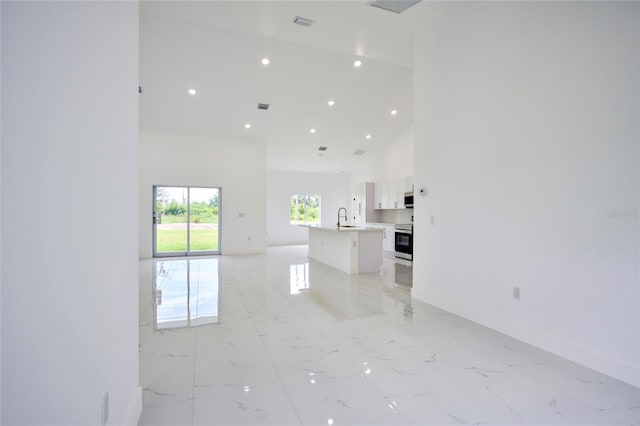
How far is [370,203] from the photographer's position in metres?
10.1

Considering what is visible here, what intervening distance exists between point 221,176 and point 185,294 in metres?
4.62

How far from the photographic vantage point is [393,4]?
349cm

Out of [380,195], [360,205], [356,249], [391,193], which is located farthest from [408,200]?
[356,249]

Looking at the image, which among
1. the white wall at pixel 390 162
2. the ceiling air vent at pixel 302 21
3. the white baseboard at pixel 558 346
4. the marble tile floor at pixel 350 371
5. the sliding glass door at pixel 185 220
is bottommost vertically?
the marble tile floor at pixel 350 371

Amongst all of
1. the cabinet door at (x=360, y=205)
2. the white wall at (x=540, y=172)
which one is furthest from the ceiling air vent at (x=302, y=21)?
the cabinet door at (x=360, y=205)

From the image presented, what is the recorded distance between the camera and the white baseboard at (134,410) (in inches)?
63.7

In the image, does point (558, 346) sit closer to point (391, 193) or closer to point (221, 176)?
point (391, 193)

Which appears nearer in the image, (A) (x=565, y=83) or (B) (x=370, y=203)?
(A) (x=565, y=83)

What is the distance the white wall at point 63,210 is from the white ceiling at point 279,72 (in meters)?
2.96

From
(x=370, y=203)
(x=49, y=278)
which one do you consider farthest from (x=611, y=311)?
(x=370, y=203)

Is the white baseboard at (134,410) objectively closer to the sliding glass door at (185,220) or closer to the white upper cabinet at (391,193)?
the sliding glass door at (185,220)

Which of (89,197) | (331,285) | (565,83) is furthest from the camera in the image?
(331,285)

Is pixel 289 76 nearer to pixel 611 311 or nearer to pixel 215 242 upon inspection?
pixel 215 242

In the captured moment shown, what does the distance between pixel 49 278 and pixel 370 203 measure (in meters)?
9.51
